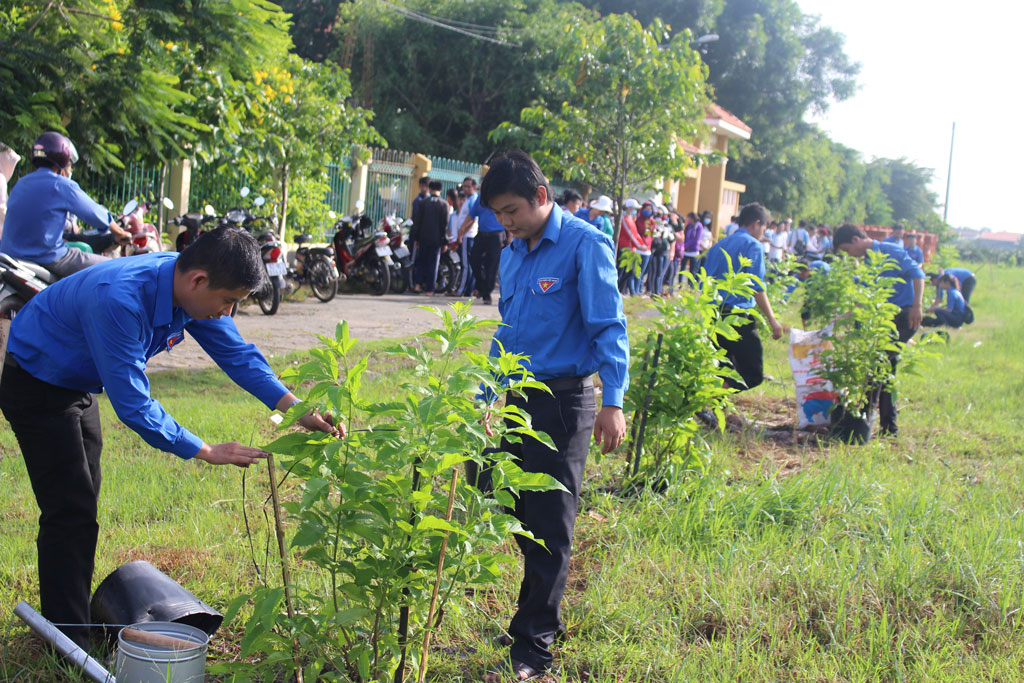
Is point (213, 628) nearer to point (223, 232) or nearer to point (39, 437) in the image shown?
point (39, 437)

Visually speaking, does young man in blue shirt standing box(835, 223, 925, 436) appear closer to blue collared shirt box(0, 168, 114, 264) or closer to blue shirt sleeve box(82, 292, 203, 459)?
blue collared shirt box(0, 168, 114, 264)

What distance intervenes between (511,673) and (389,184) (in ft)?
52.7

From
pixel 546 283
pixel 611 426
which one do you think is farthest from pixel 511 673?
pixel 546 283

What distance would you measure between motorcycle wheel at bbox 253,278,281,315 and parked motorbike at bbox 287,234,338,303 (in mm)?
1481

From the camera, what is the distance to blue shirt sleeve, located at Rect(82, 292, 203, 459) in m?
2.76

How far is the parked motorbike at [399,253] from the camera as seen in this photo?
14.3 metres

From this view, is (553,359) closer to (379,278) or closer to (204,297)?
(204,297)

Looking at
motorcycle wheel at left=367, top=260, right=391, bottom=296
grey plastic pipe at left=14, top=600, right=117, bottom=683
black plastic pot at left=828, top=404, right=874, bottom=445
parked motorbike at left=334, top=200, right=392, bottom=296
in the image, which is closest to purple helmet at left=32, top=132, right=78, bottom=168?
grey plastic pipe at left=14, top=600, right=117, bottom=683

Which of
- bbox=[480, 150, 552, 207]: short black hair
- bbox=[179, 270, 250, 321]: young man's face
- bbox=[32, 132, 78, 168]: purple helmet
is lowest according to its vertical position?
bbox=[179, 270, 250, 321]: young man's face

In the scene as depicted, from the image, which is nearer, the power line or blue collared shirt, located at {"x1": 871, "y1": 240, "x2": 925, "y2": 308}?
blue collared shirt, located at {"x1": 871, "y1": 240, "x2": 925, "y2": 308}

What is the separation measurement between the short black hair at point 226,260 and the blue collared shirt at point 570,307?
98 centimetres

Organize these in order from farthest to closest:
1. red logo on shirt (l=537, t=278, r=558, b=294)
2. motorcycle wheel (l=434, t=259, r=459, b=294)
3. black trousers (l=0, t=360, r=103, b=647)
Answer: motorcycle wheel (l=434, t=259, r=459, b=294), red logo on shirt (l=537, t=278, r=558, b=294), black trousers (l=0, t=360, r=103, b=647)

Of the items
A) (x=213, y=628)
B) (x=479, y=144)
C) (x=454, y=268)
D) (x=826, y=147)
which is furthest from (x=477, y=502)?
(x=826, y=147)

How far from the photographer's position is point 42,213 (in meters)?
6.02
